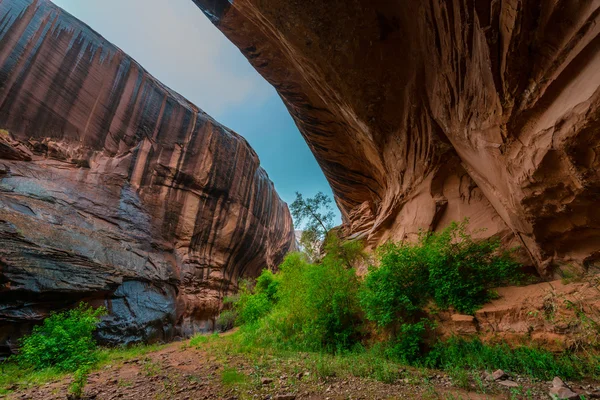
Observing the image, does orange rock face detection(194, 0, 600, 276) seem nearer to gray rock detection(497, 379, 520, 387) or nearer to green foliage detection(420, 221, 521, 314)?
green foliage detection(420, 221, 521, 314)

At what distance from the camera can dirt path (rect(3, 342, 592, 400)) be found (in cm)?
343

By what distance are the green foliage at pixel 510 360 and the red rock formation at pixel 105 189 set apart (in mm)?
13333

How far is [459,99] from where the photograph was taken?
5.97m

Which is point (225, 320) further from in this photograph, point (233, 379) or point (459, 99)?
point (459, 99)

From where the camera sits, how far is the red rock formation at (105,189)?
33.6 ft

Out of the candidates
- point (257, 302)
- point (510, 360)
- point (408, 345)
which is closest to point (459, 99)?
point (510, 360)

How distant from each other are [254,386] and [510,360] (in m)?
4.33

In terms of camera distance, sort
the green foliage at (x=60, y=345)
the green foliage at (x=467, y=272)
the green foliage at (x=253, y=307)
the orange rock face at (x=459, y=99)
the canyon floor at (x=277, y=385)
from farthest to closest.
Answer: the green foliage at (x=253, y=307), the green foliage at (x=60, y=345), the green foliage at (x=467, y=272), the orange rock face at (x=459, y=99), the canyon floor at (x=277, y=385)

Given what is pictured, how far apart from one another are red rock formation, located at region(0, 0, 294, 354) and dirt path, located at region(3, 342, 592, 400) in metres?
6.80

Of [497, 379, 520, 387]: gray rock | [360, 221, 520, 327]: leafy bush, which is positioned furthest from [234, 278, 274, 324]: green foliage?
[497, 379, 520, 387]: gray rock

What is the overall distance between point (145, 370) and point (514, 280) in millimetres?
8853

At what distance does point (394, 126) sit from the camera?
360 inches

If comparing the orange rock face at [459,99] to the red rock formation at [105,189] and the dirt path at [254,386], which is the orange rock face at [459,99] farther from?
the red rock formation at [105,189]

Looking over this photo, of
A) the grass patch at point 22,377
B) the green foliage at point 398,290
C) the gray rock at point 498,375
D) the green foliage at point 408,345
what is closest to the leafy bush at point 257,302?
the green foliage at point 398,290
